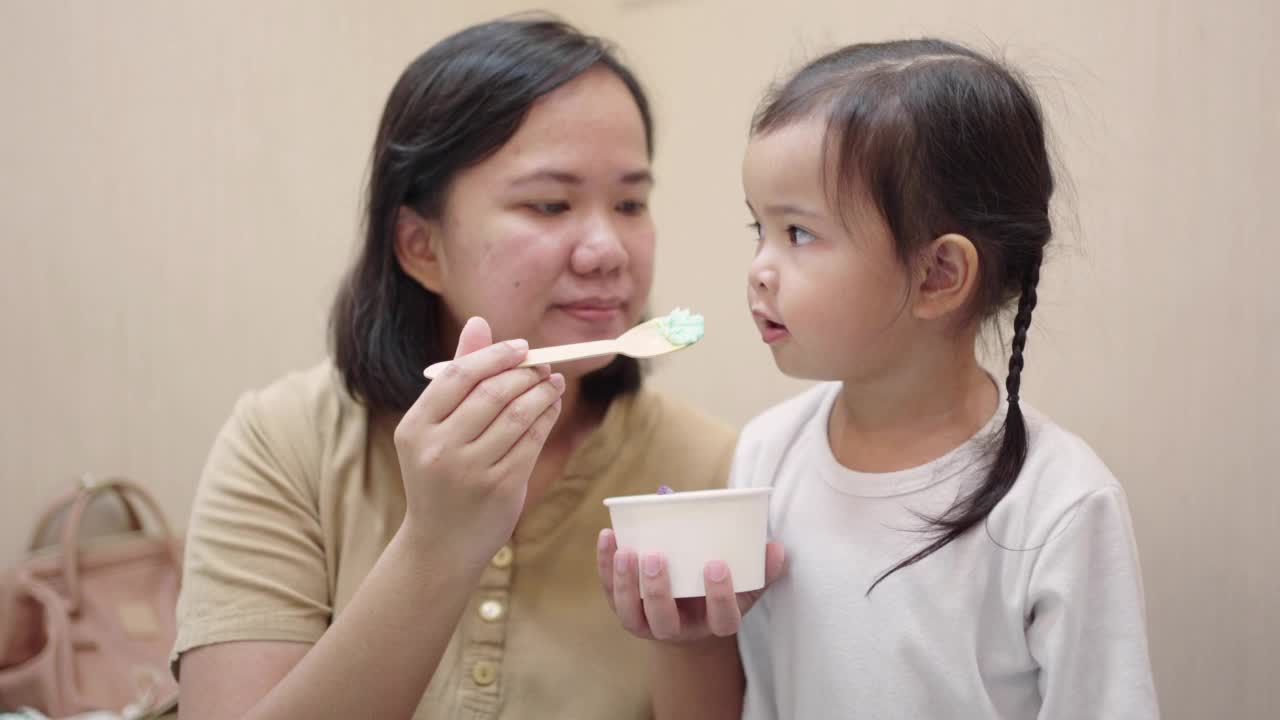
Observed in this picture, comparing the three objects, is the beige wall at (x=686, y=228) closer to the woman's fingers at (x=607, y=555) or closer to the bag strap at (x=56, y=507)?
the bag strap at (x=56, y=507)

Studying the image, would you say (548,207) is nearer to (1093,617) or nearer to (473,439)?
(473,439)

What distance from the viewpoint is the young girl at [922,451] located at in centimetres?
90

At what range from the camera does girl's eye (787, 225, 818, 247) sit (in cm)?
99

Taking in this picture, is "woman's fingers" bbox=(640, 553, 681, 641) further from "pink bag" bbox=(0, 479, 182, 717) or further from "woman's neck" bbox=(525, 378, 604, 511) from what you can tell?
"pink bag" bbox=(0, 479, 182, 717)

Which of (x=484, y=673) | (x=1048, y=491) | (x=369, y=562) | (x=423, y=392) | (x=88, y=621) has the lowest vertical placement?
(x=88, y=621)

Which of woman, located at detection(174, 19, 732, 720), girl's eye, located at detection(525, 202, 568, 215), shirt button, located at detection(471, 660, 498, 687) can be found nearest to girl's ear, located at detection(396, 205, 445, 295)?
woman, located at detection(174, 19, 732, 720)

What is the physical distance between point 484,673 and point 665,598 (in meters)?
0.36

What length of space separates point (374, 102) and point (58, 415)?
0.84m

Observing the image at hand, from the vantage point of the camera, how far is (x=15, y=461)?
175cm

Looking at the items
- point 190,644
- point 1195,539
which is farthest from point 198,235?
point 1195,539

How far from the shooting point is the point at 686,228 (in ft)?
6.41

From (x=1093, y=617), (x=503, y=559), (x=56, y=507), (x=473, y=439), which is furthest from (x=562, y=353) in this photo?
(x=56, y=507)

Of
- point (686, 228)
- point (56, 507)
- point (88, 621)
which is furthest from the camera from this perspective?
point (686, 228)

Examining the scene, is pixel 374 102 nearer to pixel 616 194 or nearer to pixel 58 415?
pixel 58 415
